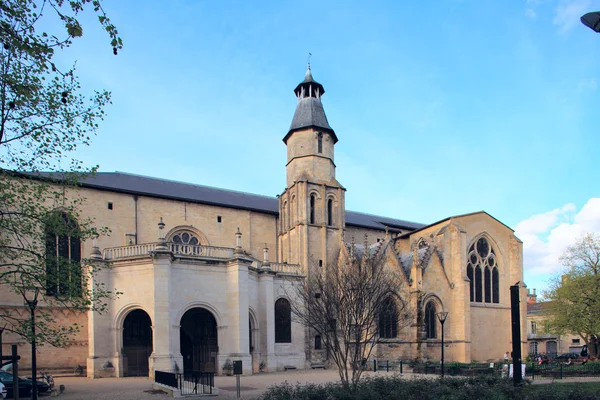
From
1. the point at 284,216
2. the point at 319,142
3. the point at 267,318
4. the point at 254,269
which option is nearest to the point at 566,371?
the point at 267,318

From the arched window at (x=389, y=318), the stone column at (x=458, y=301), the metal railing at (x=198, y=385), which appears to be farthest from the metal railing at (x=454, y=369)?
the metal railing at (x=198, y=385)

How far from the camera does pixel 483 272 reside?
41.2 meters

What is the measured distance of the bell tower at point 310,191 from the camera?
37.2 meters

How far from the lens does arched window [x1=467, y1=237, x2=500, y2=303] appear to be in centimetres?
4062

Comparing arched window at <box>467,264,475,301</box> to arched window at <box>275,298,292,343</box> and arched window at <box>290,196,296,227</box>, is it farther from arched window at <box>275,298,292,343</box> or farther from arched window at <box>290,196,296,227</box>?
arched window at <box>275,298,292,343</box>

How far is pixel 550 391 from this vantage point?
13367 millimetres

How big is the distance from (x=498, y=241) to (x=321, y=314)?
87.8 ft

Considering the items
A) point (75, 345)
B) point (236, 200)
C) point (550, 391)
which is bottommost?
point (75, 345)

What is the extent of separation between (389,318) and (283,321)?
25.0ft

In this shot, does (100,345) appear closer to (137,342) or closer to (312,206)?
(137,342)

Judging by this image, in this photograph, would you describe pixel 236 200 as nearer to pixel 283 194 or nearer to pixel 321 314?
pixel 283 194

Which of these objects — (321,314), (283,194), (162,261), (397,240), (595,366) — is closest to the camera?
(321,314)

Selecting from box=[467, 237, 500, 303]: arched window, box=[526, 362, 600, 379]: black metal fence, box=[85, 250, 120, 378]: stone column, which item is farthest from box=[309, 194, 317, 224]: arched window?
box=[526, 362, 600, 379]: black metal fence

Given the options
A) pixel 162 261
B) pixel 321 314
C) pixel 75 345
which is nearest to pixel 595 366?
pixel 321 314
